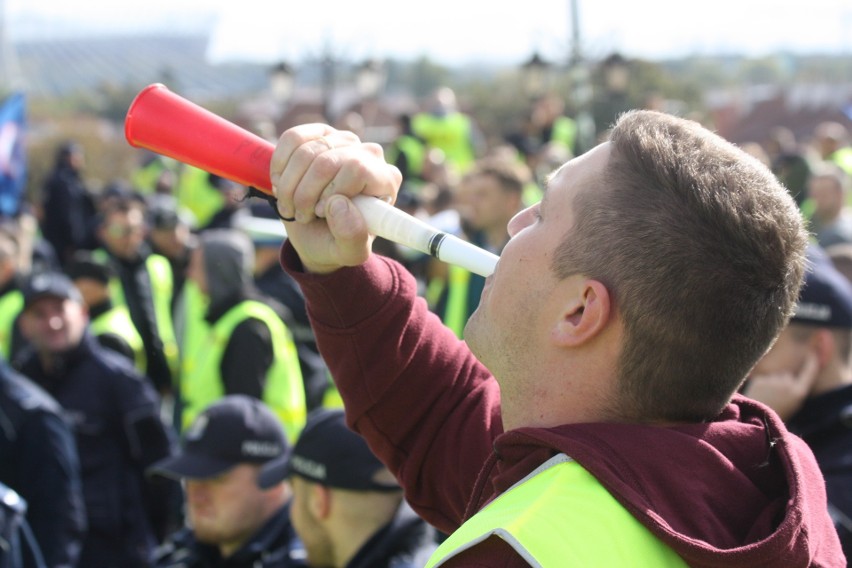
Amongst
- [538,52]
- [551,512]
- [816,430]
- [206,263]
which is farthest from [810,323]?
[538,52]

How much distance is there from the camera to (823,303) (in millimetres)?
3418

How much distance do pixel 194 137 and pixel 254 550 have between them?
7.64 feet

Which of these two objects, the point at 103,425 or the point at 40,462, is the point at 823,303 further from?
the point at 103,425

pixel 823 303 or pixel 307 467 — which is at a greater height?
pixel 823 303

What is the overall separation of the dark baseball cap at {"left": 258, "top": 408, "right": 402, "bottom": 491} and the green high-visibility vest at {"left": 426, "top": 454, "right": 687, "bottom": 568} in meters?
1.85

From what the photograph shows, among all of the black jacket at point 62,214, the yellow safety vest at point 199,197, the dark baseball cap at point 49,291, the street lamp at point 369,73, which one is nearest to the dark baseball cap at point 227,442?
the dark baseball cap at point 49,291

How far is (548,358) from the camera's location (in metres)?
1.71

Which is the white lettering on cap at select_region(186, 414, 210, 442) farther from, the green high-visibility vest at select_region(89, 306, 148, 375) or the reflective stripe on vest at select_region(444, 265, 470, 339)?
the green high-visibility vest at select_region(89, 306, 148, 375)

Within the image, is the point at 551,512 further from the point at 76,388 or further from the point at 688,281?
the point at 76,388

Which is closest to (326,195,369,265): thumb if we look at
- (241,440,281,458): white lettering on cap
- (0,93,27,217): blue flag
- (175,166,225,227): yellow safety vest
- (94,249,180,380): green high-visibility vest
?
(241,440,281,458): white lettering on cap

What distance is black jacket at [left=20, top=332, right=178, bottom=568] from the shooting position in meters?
5.36

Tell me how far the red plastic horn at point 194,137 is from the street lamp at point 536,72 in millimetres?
14352

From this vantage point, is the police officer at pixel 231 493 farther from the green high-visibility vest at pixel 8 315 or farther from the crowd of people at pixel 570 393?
the green high-visibility vest at pixel 8 315

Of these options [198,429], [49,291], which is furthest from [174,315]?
[198,429]
